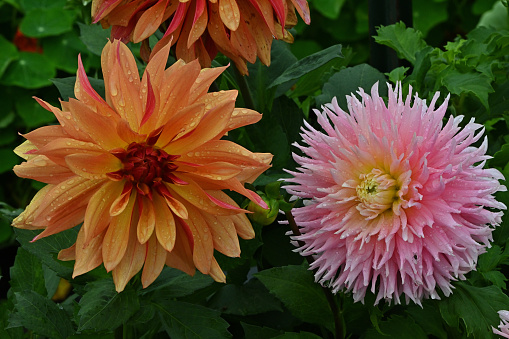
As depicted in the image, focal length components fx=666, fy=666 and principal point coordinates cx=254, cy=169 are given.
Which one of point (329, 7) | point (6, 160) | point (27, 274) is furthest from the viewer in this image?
point (329, 7)

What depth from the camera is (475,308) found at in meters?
0.39

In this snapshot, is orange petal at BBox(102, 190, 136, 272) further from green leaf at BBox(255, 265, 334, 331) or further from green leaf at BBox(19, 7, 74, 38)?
green leaf at BBox(19, 7, 74, 38)

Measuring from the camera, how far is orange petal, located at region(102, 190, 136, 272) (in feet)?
1.04

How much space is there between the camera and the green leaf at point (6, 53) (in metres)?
2.33

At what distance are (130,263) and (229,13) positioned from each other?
151 mm

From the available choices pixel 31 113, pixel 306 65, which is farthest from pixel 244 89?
pixel 31 113

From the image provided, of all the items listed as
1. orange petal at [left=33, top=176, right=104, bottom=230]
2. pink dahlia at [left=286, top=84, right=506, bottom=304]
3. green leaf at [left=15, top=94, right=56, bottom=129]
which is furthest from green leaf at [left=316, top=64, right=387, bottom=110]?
green leaf at [left=15, top=94, right=56, bottom=129]

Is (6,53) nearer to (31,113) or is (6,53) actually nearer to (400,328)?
(31,113)

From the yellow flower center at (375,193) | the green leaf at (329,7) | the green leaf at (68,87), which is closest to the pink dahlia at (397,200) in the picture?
the yellow flower center at (375,193)

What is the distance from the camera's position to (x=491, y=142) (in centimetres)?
56

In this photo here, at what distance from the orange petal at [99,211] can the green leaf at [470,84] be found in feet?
0.86

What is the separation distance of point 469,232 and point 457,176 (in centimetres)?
3

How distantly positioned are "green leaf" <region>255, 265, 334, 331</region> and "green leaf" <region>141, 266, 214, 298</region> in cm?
4

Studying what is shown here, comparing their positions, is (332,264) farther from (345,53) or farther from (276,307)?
(345,53)
